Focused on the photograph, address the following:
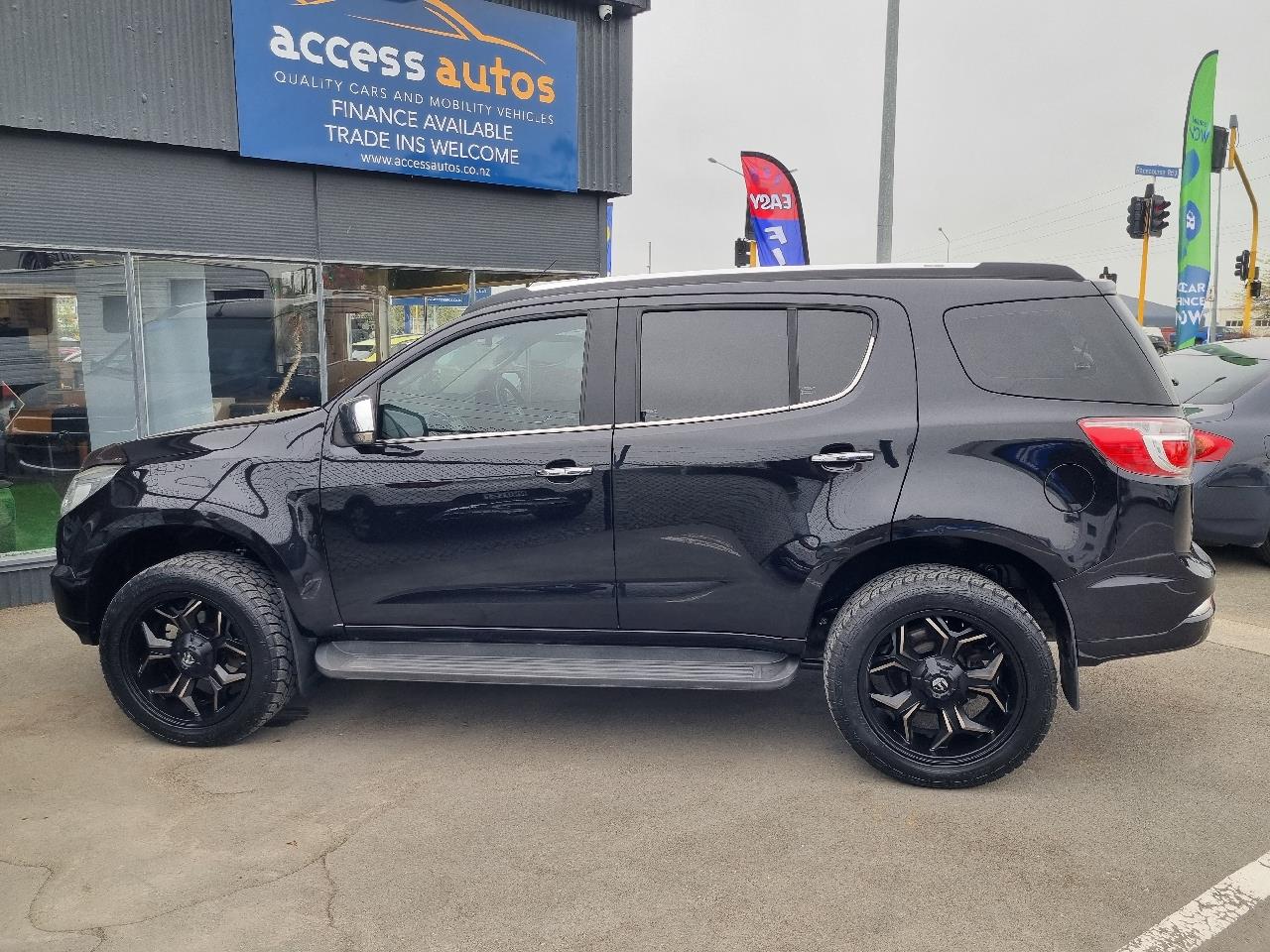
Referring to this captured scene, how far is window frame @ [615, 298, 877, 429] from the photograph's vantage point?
3760mm

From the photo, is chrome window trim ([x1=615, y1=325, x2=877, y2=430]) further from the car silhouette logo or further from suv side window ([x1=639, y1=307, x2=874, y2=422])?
the car silhouette logo

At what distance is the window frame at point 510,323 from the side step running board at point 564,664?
86 cm

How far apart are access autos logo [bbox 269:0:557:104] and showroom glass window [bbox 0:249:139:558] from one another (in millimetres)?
2236

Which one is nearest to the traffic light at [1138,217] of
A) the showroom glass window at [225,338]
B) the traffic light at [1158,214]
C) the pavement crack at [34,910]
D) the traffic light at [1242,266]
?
the traffic light at [1158,214]

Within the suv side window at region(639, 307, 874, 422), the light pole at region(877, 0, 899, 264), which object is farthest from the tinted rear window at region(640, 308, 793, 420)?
the light pole at region(877, 0, 899, 264)

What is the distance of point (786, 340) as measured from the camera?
3.83 meters

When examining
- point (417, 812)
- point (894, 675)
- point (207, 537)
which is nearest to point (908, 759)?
point (894, 675)

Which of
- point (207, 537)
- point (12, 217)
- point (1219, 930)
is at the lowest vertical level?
point (1219, 930)

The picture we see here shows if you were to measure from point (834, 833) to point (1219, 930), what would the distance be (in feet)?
3.70

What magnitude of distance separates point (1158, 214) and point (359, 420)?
68.4 feet

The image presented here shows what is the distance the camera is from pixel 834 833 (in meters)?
3.38

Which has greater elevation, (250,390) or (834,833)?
(250,390)

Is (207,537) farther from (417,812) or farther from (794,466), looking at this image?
(794,466)

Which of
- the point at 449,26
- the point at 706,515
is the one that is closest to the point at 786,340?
the point at 706,515
